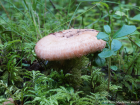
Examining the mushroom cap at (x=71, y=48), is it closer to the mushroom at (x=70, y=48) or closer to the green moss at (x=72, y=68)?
the mushroom at (x=70, y=48)

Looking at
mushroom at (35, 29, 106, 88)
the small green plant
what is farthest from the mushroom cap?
the small green plant

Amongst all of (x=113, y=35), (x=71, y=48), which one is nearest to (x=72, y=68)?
(x=71, y=48)

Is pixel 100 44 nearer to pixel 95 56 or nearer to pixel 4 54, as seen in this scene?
pixel 95 56

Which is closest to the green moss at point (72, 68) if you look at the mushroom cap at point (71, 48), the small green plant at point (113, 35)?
the mushroom cap at point (71, 48)

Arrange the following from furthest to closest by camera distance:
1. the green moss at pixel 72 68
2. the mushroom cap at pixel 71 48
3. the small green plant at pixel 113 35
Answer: the green moss at pixel 72 68 → the mushroom cap at pixel 71 48 → the small green plant at pixel 113 35

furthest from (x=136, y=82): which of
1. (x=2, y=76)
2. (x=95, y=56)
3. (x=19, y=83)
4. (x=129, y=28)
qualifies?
(x=2, y=76)

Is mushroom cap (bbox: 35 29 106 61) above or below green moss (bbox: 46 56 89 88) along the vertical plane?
above

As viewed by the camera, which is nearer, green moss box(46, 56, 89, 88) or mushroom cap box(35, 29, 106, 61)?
mushroom cap box(35, 29, 106, 61)

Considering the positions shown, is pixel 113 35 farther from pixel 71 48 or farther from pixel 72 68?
Answer: pixel 72 68

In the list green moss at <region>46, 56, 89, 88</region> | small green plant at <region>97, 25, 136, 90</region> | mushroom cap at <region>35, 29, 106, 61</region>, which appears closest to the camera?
small green plant at <region>97, 25, 136, 90</region>

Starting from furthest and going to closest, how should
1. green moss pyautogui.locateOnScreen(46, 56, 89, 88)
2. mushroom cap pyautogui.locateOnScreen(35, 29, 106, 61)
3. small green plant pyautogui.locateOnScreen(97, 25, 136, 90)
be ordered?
green moss pyautogui.locateOnScreen(46, 56, 89, 88), mushroom cap pyautogui.locateOnScreen(35, 29, 106, 61), small green plant pyautogui.locateOnScreen(97, 25, 136, 90)

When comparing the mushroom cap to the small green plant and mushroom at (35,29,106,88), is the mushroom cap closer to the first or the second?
mushroom at (35,29,106,88)
